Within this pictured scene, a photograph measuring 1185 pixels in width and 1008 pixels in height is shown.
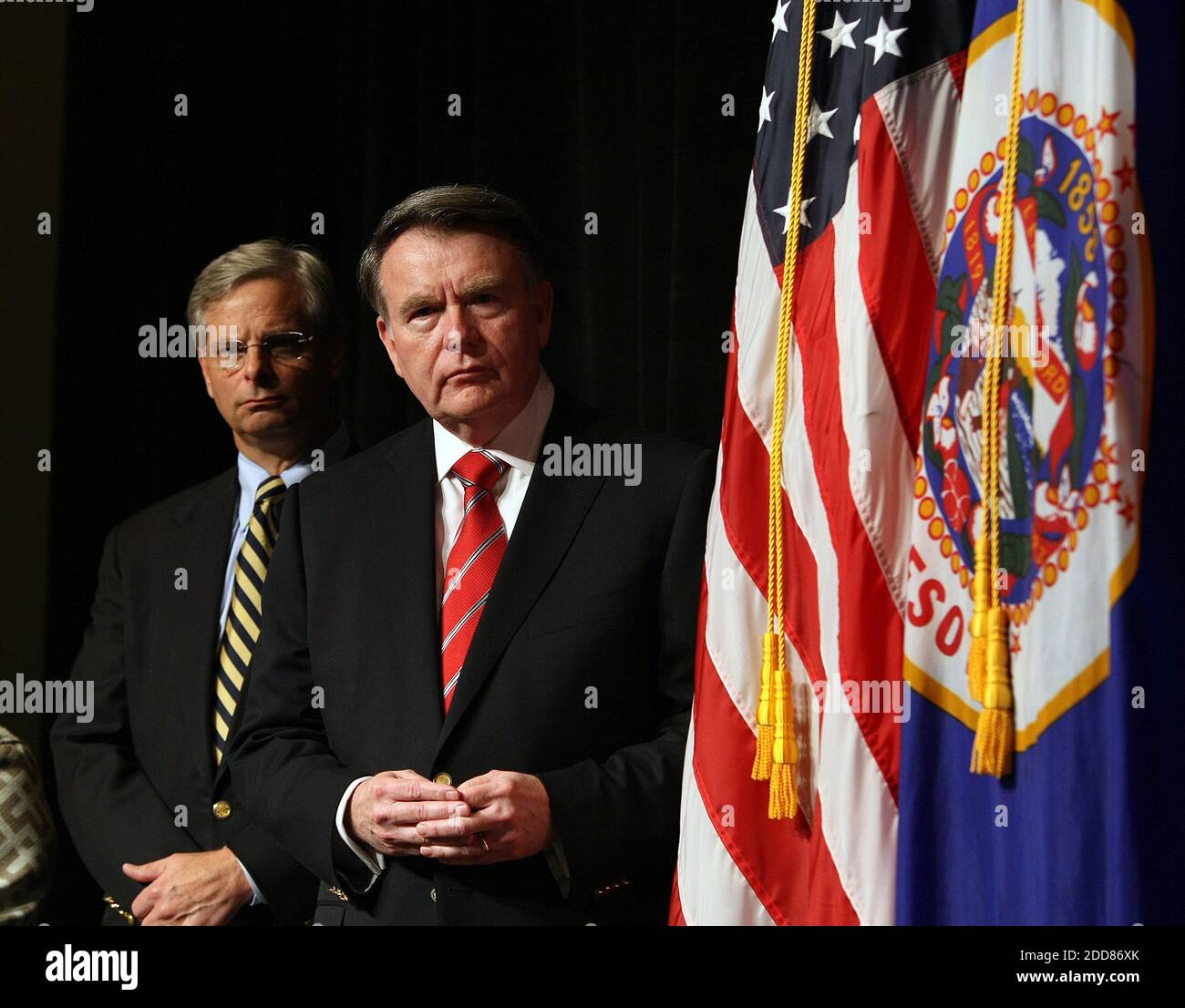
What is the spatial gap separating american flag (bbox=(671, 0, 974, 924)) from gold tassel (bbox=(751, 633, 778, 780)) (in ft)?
0.23

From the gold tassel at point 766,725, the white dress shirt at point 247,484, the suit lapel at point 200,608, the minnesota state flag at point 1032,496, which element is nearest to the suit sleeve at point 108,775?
the suit lapel at point 200,608

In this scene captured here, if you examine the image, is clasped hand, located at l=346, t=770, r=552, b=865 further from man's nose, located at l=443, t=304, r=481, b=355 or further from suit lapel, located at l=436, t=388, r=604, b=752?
man's nose, located at l=443, t=304, r=481, b=355

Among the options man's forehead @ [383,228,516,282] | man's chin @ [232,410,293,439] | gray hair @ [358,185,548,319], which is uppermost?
gray hair @ [358,185,548,319]

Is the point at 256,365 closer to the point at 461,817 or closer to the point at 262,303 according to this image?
the point at 262,303

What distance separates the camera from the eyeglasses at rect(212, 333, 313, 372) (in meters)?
2.72

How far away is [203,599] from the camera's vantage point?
269 cm

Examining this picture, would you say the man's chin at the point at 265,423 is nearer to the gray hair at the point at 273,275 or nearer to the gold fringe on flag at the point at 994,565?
the gray hair at the point at 273,275

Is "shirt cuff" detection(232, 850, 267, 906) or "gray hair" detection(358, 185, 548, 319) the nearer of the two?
"gray hair" detection(358, 185, 548, 319)

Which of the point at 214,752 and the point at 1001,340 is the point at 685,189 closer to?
the point at 1001,340

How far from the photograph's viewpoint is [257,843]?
245 cm

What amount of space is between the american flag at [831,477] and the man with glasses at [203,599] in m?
0.91

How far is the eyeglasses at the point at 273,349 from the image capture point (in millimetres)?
2725

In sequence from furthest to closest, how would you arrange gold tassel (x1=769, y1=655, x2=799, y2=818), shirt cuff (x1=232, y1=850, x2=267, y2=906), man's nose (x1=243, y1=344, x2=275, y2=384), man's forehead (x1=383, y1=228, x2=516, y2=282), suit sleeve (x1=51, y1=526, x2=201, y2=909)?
man's nose (x1=243, y1=344, x2=275, y2=384), suit sleeve (x1=51, y1=526, x2=201, y2=909), shirt cuff (x1=232, y1=850, x2=267, y2=906), man's forehead (x1=383, y1=228, x2=516, y2=282), gold tassel (x1=769, y1=655, x2=799, y2=818)

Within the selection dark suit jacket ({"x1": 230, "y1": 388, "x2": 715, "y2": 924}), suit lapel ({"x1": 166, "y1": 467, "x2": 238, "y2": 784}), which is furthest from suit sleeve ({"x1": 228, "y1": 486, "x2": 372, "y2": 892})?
suit lapel ({"x1": 166, "y1": 467, "x2": 238, "y2": 784})
